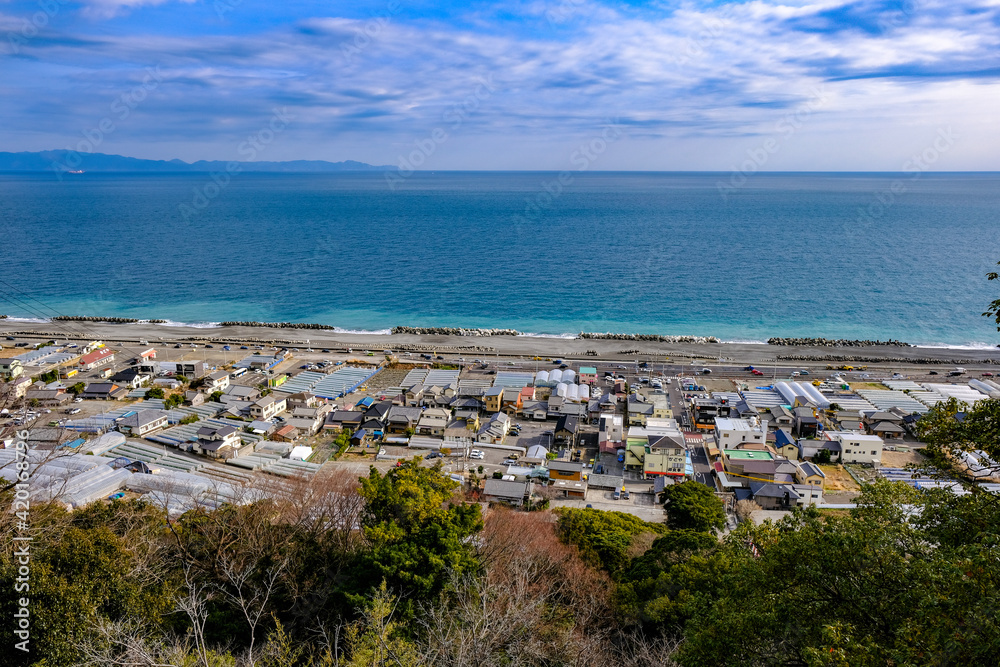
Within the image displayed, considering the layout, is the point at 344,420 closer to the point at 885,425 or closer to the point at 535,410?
the point at 535,410

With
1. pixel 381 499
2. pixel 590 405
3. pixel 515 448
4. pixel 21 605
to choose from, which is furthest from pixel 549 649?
pixel 590 405

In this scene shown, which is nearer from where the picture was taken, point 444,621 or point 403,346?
point 444,621

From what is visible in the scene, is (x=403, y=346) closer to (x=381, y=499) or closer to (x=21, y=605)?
(x=381, y=499)

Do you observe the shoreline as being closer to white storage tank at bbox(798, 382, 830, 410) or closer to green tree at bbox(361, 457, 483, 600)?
white storage tank at bbox(798, 382, 830, 410)

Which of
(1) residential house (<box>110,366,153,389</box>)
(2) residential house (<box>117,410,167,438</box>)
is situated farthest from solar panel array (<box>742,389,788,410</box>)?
(1) residential house (<box>110,366,153,389</box>)

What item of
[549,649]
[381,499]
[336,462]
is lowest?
[336,462]

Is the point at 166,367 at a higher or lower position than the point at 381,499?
lower

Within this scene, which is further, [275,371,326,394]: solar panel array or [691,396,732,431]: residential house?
[275,371,326,394]: solar panel array
